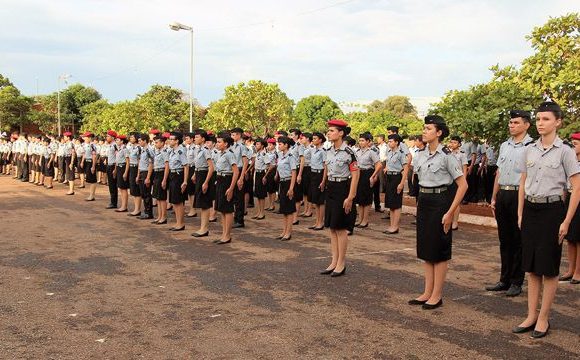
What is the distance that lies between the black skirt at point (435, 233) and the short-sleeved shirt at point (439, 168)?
A: 0.45 ft

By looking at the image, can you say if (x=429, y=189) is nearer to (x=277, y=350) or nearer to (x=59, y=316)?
(x=277, y=350)

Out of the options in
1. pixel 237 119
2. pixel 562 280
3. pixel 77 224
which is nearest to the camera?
pixel 562 280

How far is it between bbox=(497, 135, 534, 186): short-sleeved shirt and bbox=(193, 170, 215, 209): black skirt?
5.16 meters

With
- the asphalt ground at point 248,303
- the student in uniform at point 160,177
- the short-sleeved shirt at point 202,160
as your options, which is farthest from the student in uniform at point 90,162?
the short-sleeved shirt at point 202,160

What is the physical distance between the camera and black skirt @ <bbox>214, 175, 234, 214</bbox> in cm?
911

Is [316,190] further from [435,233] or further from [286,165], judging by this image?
[435,233]

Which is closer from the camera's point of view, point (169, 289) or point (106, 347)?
point (106, 347)

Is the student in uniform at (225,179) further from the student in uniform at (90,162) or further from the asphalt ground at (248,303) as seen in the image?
the student in uniform at (90,162)

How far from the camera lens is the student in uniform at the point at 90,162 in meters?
15.1

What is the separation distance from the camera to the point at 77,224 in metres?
11.2

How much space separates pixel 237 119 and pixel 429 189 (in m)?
40.0

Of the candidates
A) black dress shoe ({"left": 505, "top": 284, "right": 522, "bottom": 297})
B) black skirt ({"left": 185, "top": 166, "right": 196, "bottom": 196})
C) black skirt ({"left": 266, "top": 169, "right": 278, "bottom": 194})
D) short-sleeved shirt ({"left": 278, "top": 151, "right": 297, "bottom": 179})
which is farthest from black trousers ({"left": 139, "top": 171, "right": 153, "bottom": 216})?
black dress shoe ({"left": 505, "top": 284, "right": 522, "bottom": 297})

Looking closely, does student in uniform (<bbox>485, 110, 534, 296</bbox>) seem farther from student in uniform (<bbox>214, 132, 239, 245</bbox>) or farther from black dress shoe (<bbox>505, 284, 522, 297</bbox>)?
student in uniform (<bbox>214, 132, 239, 245</bbox>)

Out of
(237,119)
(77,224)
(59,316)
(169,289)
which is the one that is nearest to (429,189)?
(169,289)
